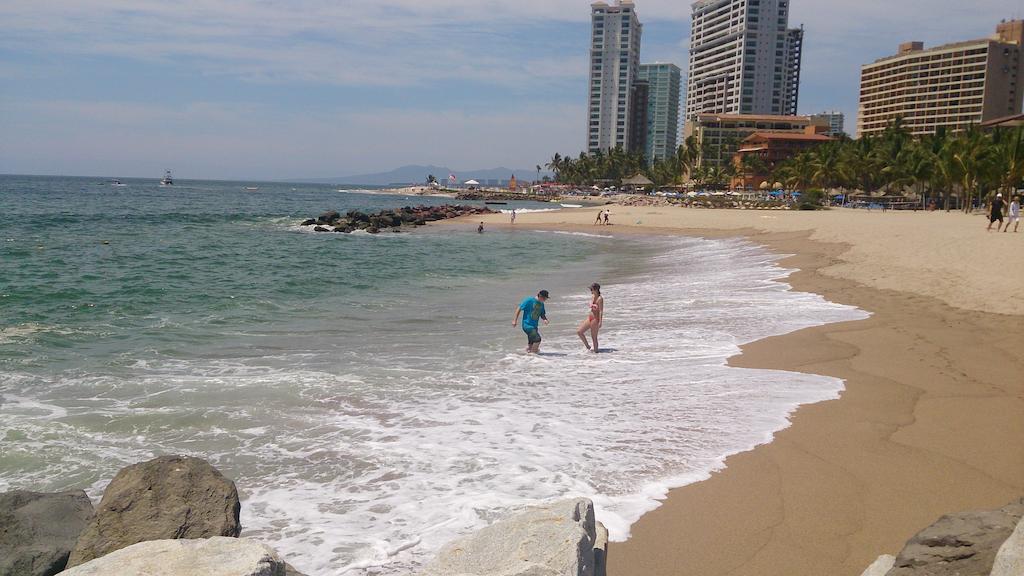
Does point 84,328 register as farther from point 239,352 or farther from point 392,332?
point 392,332

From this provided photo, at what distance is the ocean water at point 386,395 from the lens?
623cm

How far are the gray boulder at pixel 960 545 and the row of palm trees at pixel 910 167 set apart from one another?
5295 cm

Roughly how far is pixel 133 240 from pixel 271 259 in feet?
41.1

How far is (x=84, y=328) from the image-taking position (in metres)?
14.3

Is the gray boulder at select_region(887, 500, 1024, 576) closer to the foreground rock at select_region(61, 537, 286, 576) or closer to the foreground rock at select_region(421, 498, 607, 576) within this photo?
the foreground rock at select_region(421, 498, 607, 576)

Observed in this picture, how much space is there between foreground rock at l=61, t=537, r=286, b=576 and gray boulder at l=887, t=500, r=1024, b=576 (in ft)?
10.4

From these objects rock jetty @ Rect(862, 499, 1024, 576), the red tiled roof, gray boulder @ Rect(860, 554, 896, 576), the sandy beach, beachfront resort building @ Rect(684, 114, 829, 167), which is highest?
beachfront resort building @ Rect(684, 114, 829, 167)

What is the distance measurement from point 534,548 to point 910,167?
223 feet

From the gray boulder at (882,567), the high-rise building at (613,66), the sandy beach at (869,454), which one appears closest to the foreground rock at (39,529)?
the sandy beach at (869,454)

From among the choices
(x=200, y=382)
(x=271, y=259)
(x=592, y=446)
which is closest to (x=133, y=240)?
(x=271, y=259)

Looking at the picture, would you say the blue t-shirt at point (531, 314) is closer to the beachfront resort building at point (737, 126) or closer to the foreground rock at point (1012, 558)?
the foreground rock at point (1012, 558)

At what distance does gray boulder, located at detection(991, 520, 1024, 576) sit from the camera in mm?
2928

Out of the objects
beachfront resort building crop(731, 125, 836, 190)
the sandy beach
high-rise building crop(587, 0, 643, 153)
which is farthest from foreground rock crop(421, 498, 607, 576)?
high-rise building crop(587, 0, 643, 153)

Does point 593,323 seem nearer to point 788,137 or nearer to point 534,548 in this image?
point 534,548
